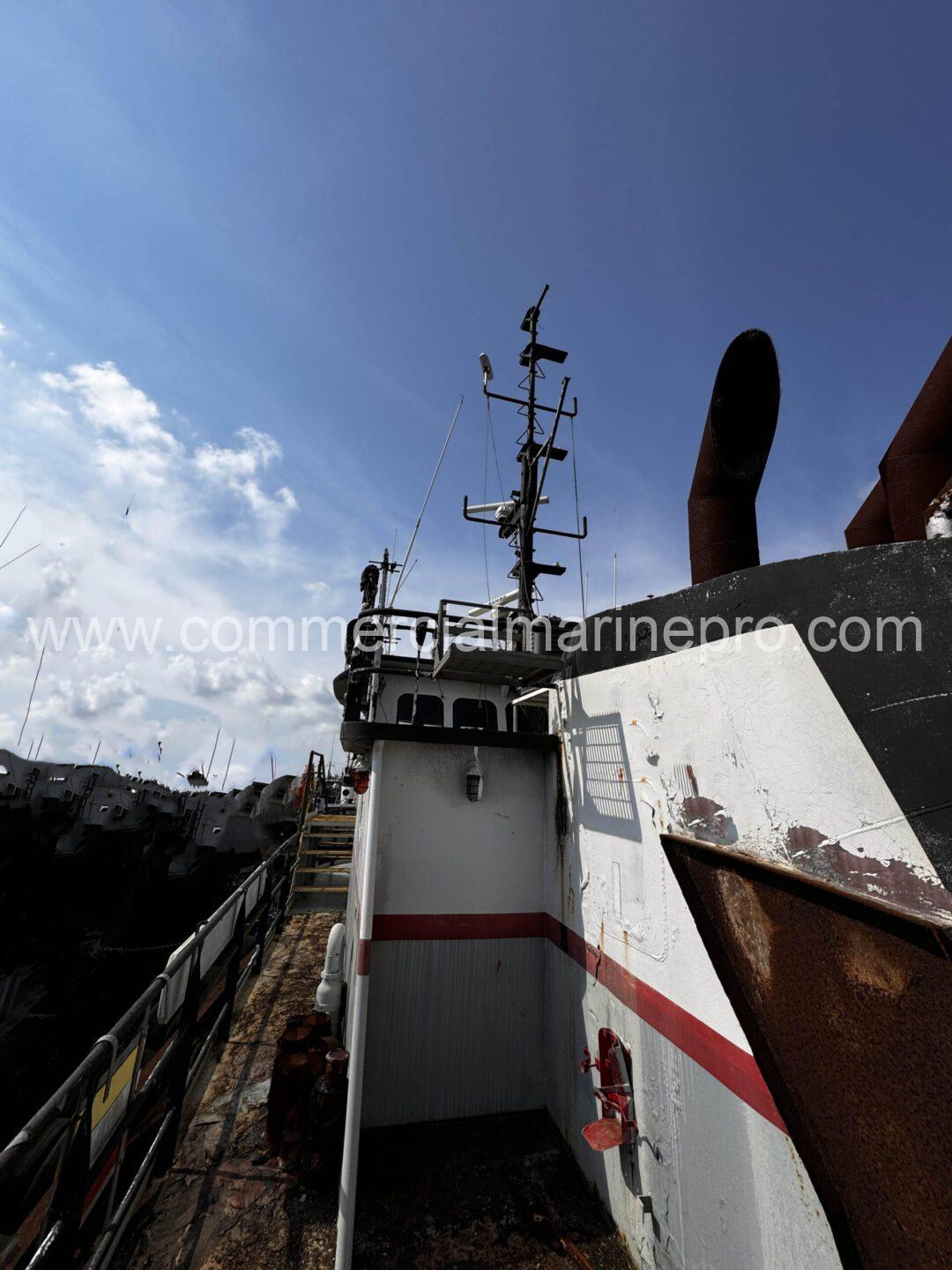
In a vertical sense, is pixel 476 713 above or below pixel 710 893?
above

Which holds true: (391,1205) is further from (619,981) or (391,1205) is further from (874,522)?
(874,522)

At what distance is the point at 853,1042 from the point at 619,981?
3178 millimetres

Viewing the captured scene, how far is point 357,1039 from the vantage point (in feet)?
15.9

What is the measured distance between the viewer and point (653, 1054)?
412 cm

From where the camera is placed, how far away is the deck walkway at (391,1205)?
4.32 meters

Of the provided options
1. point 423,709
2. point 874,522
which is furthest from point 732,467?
point 423,709

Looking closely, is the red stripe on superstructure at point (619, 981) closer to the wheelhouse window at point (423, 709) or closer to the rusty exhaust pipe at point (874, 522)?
the wheelhouse window at point (423, 709)

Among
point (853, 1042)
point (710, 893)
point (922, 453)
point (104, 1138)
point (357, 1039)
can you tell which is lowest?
point (104, 1138)

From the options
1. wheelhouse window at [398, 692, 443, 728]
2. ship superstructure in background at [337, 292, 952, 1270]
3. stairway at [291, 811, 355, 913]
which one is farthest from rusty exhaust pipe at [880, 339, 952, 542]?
stairway at [291, 811, 355, 913]

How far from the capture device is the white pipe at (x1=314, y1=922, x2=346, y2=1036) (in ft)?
22.2

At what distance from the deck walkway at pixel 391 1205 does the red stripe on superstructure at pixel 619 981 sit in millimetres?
2000

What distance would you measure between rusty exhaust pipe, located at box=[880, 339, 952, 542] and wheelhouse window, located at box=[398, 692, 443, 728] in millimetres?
6830

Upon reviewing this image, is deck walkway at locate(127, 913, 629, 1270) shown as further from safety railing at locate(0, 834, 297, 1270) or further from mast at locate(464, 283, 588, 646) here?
mast at locate(464, 283, 588, 646)

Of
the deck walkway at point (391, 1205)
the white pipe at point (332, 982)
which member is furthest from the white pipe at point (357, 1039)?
the white pipe at point (332, 982)
